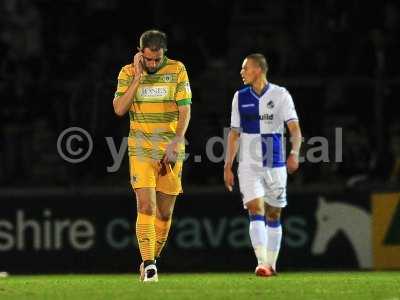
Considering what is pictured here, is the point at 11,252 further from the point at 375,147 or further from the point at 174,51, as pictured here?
the point at 375,147

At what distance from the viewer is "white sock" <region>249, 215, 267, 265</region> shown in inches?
440

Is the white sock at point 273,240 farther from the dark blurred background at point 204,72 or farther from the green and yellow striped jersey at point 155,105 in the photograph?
the dark blurred background at point 204,72

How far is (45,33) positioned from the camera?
17.0 m

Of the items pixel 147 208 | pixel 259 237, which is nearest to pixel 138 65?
pixel 147 208

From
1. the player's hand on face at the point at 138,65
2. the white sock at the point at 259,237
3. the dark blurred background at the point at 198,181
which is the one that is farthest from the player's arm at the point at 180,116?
the dark blurred background at the point at 198,181

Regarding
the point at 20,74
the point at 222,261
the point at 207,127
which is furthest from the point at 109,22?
the point at 222,261

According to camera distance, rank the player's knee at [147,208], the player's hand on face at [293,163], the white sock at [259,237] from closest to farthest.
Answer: the player's knee at [147,208] < the player's hand on face at [293,163] < the white sock at [259,237]

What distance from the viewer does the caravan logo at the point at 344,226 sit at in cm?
1464

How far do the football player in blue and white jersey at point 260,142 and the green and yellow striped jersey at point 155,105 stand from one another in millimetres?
1195

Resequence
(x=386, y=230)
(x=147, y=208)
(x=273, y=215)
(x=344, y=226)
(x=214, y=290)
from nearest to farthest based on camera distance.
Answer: (x=214, y=290) < (x=147, y=208) < (x=273, y=215) < (x=386, y=230) < (x=344, y=226)

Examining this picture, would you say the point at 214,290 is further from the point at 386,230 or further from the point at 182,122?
the point at 386,230

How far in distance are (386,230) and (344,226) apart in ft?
1.78

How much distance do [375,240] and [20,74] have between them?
5318 mm

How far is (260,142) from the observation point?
11.3 meters
